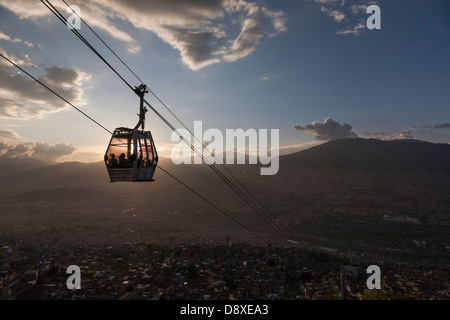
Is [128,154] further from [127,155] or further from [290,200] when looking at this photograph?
[290,200]

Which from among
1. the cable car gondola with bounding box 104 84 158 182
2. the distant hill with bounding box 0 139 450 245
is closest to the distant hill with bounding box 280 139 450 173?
the distant hill with bounding box 0 139 450 245

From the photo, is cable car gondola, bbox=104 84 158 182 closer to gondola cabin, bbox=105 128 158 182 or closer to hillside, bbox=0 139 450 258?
gondola cabin, bbox=105 128 158 182

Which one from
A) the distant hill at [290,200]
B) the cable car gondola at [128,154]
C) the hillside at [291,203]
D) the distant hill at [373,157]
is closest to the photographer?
the cable car gondola at [128,154]

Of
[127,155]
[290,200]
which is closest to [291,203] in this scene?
[290,200]

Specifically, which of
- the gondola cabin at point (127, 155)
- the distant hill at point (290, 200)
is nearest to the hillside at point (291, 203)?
the distant hill at point (290, 200)

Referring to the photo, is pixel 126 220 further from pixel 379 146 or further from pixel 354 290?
pixel 379 146

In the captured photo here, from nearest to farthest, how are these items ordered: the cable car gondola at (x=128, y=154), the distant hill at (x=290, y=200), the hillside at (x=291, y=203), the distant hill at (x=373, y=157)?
1. the cable car gondola at (x=128, y=154)
2. the hillside at (x=291, y=203)
3. the distant hill at (x=290, y=200)
4. the distant hill at (x=373, y=157)

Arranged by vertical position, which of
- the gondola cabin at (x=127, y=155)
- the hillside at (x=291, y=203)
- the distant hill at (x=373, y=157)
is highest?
the distant hill at (x=373, y=157)

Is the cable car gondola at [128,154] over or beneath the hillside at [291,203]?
over

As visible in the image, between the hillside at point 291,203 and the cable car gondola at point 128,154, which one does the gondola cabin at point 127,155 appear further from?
the hillside at point 291,203
